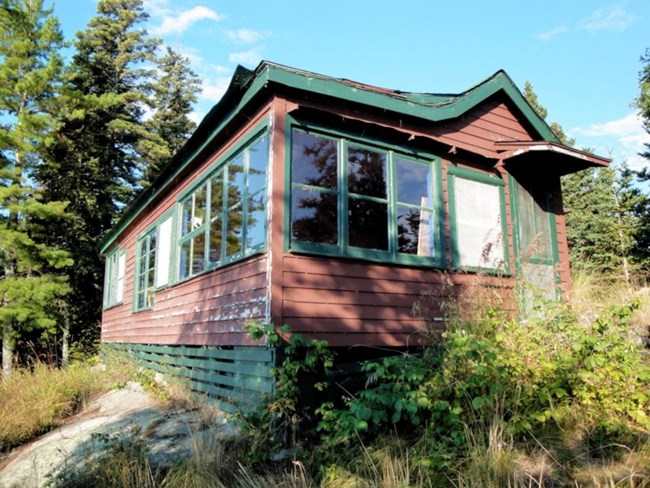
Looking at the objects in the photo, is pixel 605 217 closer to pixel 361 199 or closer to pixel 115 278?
pixel 115 278

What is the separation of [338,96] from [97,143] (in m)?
20.8

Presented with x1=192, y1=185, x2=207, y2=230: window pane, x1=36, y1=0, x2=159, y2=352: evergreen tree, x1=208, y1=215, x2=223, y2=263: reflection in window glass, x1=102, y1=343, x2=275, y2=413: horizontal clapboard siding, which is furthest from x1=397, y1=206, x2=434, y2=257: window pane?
x1=36, y1=0, x2=159, y2=352: evergreen tree

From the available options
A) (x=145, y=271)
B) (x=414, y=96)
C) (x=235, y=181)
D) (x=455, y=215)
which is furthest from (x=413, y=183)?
(x=145, y=271)

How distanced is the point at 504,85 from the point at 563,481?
20.4 ft

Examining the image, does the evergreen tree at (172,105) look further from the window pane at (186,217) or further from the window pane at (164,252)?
the window pane at (186,217)

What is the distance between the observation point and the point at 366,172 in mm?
6094

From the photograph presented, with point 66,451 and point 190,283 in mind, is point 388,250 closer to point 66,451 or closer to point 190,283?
point 190,283

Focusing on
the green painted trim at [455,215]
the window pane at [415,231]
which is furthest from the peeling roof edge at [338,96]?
the window pane at [415,231]

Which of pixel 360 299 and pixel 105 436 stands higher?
pixel 360 299

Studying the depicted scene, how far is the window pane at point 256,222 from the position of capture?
5.53m

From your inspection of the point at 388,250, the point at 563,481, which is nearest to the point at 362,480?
the point at 563,481

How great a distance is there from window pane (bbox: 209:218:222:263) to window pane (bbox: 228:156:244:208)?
492mm

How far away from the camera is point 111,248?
16062mm

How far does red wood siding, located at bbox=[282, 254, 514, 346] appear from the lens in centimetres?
514
